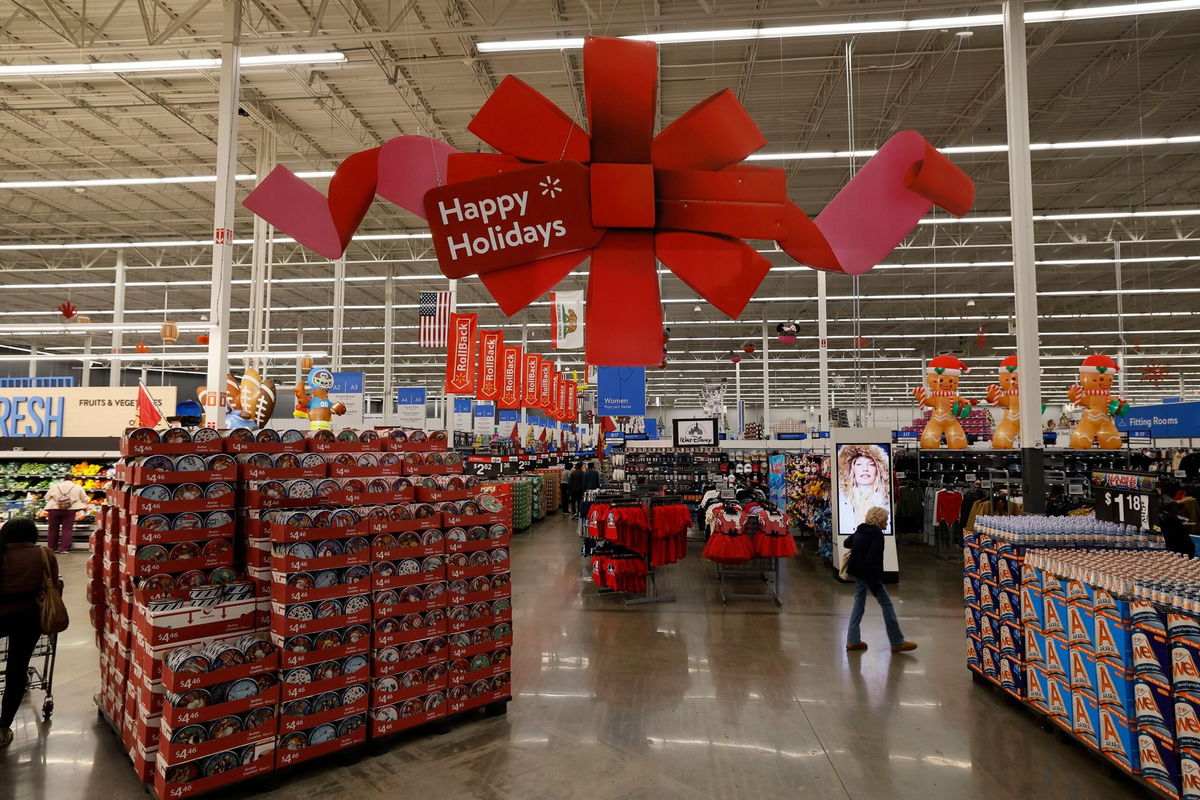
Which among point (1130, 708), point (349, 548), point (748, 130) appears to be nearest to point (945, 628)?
point (1130, 708)

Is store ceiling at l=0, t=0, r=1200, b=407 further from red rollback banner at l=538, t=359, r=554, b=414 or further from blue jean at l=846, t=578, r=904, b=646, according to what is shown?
blue jean at l=846, t=578, r=904, b=646

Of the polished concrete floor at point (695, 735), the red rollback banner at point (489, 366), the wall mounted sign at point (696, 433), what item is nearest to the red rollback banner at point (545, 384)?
the red rollback banner at point (489, 366)

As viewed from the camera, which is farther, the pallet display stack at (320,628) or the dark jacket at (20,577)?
the dark jacket at (20,577)

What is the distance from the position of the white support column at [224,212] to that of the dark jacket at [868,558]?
23.5 ft

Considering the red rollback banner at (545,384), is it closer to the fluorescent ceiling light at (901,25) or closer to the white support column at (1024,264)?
the fluorescent ceiling light at (901,25)

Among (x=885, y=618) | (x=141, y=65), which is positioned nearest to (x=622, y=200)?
(x=885, y=618)

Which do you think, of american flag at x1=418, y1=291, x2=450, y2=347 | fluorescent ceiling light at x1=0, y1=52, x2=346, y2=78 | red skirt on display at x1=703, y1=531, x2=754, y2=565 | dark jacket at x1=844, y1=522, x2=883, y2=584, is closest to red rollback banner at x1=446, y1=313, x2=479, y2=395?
american flag at x1=418, y1=291, x2=450, y2=347

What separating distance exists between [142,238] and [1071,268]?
26.9 metres

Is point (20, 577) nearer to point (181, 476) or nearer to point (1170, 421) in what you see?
point (181, 476)

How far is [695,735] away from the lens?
4.21 m

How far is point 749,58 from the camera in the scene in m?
9.95

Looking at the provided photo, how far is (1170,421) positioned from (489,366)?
455 inches

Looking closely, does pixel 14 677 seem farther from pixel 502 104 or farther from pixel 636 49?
pixel 636 49

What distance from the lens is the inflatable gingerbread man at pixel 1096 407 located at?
9.60m
